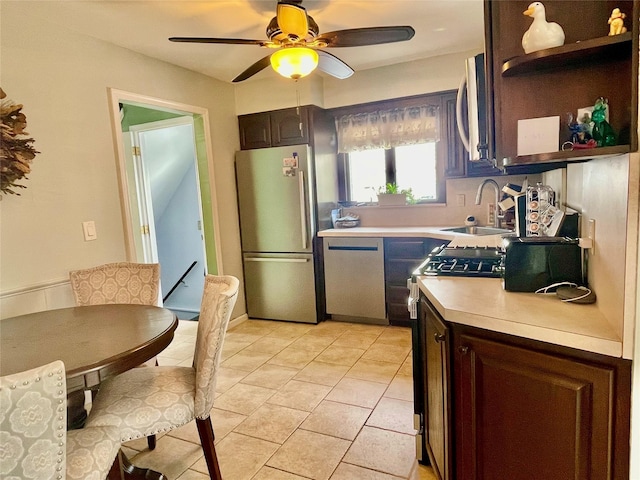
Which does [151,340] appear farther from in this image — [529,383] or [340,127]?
[340,127]

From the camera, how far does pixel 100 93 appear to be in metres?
2.66

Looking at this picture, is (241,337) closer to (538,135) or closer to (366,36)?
(366,36)

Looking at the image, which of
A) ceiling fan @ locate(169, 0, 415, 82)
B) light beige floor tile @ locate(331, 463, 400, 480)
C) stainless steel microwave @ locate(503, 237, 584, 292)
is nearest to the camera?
stainless steel microwave @ locate(503, 237, 584, 292)

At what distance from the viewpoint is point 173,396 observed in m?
1.59

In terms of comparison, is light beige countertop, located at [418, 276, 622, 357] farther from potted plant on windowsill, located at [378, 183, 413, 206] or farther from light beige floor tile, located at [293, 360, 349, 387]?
potted plant on windowsill, located at [378, 183, 413, 206]

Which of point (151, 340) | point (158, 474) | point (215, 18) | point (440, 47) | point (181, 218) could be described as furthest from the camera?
point (181, 218)

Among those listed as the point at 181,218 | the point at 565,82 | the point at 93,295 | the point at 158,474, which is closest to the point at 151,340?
the point at 158,474

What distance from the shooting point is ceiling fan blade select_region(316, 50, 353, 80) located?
2.28m

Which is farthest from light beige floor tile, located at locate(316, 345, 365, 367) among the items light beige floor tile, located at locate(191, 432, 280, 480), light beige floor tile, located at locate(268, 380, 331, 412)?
light beige floor tile, located at locate(191, 432, 280, 480)

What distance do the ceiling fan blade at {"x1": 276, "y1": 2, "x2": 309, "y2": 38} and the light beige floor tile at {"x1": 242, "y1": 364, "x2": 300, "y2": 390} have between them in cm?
221

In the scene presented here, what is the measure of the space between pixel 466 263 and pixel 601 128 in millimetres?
932

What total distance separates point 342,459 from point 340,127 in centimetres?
320

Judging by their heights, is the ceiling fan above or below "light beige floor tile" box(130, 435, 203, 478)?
above

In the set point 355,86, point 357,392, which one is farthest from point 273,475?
point 355,86
